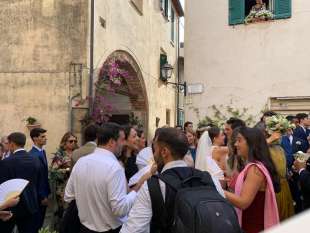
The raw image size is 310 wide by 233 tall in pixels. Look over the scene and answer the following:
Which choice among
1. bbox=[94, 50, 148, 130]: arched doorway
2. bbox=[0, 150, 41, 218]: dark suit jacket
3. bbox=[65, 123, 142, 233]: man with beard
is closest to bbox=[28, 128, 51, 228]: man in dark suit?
bbox=[0, 150, 41, 218]: dark suit jacket

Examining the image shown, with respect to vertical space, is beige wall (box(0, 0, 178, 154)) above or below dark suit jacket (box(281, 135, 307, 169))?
above

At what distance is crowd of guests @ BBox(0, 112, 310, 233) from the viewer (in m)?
2.72

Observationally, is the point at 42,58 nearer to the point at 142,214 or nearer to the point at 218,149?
the point at 218,149

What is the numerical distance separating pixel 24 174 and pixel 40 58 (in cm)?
463

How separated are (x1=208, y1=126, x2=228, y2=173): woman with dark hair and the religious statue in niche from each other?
5.66 meters

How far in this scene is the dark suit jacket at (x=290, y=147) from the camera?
21.4 feet

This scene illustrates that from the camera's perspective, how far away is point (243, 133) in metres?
3.60

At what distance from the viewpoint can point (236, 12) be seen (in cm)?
1072

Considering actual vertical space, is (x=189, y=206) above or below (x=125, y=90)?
below

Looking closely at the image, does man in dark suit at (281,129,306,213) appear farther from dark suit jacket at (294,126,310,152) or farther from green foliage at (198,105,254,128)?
green foliage at (198,105,254,128)

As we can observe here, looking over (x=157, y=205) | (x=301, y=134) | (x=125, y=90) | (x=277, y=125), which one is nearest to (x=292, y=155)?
(x=301, y=134)

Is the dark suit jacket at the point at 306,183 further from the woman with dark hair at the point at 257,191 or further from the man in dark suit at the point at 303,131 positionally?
the man in dark suit at the point at 303,131

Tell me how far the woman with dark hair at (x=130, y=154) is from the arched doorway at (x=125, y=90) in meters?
5.17

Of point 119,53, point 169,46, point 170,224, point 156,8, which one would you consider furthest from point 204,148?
point 169,46
